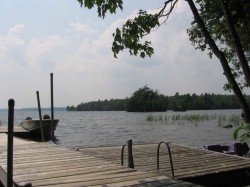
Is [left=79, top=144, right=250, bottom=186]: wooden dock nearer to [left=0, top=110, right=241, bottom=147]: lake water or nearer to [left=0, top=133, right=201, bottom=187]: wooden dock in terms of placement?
[left=0, top=133, right=201, bottom=187]: wooden dock

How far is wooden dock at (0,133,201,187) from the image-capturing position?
552 cm

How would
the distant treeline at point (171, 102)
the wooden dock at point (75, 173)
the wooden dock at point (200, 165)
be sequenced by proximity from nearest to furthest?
the wooden dock at point (75, 173)
the wooden dock at point (200, 165)
the distant treeline at point (171, 102)

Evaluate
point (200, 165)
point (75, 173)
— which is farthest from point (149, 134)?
point (75, 173)

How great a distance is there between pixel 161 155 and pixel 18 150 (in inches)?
188

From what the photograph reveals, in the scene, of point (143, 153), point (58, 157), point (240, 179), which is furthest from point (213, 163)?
point (58, 157)

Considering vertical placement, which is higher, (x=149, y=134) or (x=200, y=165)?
(x=200, y=165)

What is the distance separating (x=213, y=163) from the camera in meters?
9.99

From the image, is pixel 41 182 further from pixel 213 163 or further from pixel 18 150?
pixel 213 163

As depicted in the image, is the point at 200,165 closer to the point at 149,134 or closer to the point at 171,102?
the point at 149,134

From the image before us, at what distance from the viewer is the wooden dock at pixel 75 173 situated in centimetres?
552

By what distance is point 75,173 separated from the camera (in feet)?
20.6

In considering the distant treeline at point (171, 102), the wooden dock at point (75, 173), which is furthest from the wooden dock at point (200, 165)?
the distant treeline at point (171, 102)

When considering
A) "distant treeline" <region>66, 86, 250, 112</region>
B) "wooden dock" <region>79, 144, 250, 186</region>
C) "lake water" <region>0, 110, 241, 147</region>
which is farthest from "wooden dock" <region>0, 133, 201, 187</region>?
"distant treeline" <region>66, 86, 250, 112</region>

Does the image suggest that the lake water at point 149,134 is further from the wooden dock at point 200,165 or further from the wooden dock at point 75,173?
the wooden dock at point 75,173
